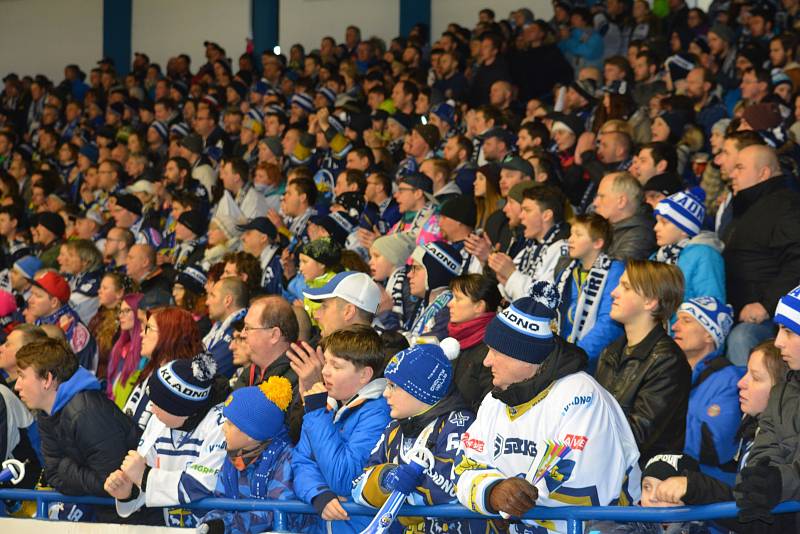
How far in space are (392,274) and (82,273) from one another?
3592 millimetres

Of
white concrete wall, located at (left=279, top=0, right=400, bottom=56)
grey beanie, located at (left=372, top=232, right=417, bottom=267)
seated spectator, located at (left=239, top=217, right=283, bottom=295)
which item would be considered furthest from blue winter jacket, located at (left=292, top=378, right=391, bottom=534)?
white concrete wall, located at (left=279, top=0, right=400, bottom=56)

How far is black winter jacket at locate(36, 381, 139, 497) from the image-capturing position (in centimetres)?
529

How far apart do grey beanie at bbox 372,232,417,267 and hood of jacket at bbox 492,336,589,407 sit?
3.54 meters

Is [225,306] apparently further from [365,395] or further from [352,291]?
[365,395]

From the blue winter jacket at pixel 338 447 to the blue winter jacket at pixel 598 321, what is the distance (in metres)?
1.47

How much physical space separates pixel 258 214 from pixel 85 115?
8.60 metres

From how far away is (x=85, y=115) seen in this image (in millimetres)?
18891

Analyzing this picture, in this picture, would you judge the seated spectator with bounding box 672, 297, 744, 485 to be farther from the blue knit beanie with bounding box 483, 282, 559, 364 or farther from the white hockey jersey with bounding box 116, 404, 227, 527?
the white hockey jersey with bounding box 116, 404, 227, 527

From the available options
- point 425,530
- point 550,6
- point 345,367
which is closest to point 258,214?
point 345,367

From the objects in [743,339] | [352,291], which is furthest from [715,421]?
[352,291]

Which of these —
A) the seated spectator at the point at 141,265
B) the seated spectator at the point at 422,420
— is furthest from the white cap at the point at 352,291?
the seated spectator at the point at 141,265

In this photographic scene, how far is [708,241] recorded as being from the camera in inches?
267

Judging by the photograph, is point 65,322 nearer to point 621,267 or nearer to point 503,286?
point 503,286

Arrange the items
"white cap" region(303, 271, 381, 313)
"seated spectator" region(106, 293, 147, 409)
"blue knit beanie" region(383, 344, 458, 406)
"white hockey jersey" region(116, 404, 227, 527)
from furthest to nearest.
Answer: "seated spectator" region(106, 293, 147, 409) < "white cap" region(303, 271, 381, 313) < "white hockey jersey" region(116, 404, 227, 527) < "blue knit beanie" region(383, 344, 458, 406)
